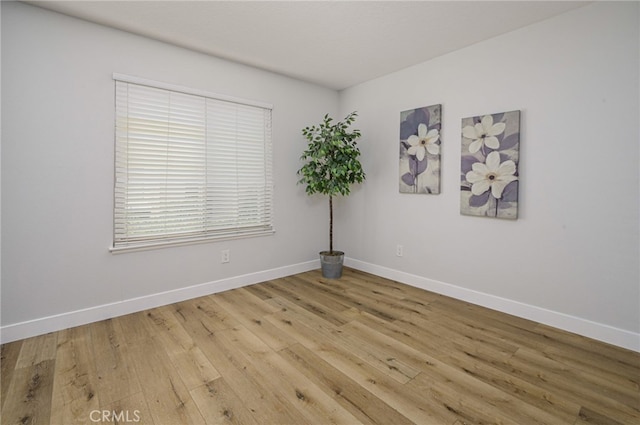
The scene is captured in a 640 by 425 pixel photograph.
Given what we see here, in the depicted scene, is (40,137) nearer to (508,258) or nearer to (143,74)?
(143,74)

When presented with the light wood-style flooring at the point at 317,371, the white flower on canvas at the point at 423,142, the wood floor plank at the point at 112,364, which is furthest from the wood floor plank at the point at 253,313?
the white flower on canvas at the point at 423,142

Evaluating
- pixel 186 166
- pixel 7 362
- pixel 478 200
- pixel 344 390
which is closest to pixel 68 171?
pixel 186 166

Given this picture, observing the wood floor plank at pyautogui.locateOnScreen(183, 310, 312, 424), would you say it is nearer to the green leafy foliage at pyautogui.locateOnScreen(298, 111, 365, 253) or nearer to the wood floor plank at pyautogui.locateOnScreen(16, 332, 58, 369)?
the wood floor plank at pyautogui.locateOnScreen(16, 332, 58, 369)

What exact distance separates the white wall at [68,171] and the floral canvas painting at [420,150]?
211cm

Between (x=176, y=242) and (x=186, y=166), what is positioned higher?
(x=186, y=166)

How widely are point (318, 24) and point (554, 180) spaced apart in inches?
88.6

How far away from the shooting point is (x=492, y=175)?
8.80 ft

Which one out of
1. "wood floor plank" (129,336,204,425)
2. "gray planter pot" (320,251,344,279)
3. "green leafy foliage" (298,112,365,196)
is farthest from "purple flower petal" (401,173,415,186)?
"wood floor plank" (129,336,204,425)

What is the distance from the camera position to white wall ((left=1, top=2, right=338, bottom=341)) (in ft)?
7.09

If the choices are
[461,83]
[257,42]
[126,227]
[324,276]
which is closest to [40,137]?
[126,227]

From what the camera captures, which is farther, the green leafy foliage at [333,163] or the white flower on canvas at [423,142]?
the green leafy foliage at [333,163]

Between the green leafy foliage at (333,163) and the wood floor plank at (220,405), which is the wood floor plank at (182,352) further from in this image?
the green leafy foliage at (333,163)

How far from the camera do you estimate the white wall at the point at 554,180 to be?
211 cm

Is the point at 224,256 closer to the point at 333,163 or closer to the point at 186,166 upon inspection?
the point at 186,166
